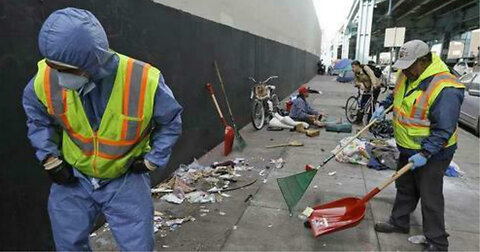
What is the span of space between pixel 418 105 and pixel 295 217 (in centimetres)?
175

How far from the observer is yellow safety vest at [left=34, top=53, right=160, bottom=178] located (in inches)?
71.7

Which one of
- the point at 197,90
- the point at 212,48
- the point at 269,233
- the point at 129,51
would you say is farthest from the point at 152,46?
the point at 269,233

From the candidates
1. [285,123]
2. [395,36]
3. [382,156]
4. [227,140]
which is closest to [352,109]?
[285,123]

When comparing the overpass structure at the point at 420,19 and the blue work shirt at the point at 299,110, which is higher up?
the overpass structure at the point at 420,19

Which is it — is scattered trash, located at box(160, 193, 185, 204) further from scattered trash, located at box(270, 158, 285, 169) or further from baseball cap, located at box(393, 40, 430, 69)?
baseball cap, located at box(393, 40, 430, 69)

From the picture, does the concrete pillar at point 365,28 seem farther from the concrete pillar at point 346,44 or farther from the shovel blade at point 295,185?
the shovel blade at point 295,185

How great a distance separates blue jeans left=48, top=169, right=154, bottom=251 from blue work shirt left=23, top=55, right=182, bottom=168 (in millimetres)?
203

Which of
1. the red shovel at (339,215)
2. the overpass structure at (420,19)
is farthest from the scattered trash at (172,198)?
the overpass structure at (420,19)

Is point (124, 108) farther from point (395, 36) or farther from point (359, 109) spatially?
point (395, 36)

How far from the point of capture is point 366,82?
9.47 meters

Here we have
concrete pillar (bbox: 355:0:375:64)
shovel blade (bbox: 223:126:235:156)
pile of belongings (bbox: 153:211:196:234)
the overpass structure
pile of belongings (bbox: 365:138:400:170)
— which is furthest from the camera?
the overpass structure

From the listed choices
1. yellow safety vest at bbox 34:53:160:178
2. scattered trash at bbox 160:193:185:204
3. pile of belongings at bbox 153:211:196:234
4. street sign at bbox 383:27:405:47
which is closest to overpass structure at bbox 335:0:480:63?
street sign at bbox 383:27:405:47

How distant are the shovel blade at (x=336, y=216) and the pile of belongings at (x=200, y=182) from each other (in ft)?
4.34

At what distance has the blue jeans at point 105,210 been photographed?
1.97 metres
